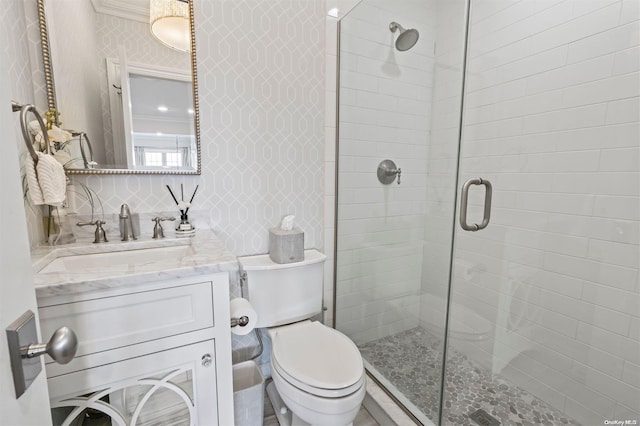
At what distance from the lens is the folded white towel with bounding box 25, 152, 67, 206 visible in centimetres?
96

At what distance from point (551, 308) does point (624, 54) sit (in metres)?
1.15

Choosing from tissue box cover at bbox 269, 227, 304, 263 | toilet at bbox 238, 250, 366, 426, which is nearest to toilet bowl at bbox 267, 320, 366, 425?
toilet at bbox 238, 250, 366, 426

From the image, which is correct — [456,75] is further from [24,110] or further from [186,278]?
[24,110]

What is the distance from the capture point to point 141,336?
89cm

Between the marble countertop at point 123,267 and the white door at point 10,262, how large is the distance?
0.38m

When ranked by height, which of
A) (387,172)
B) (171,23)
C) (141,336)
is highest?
(171,23)

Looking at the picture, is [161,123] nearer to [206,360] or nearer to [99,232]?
[99,232]

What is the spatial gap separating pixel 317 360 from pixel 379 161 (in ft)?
3.67

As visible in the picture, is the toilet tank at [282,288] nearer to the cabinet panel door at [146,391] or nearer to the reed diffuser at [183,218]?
the reed diffuser at [183,218]

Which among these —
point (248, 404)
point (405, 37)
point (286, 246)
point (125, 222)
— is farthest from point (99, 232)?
point (405, 37)

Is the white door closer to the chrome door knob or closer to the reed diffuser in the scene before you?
the chrome door knob

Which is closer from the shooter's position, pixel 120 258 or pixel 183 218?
pixel 120 258

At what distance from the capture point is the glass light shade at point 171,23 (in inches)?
51.4

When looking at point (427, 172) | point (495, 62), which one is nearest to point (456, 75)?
point (495, 62)
